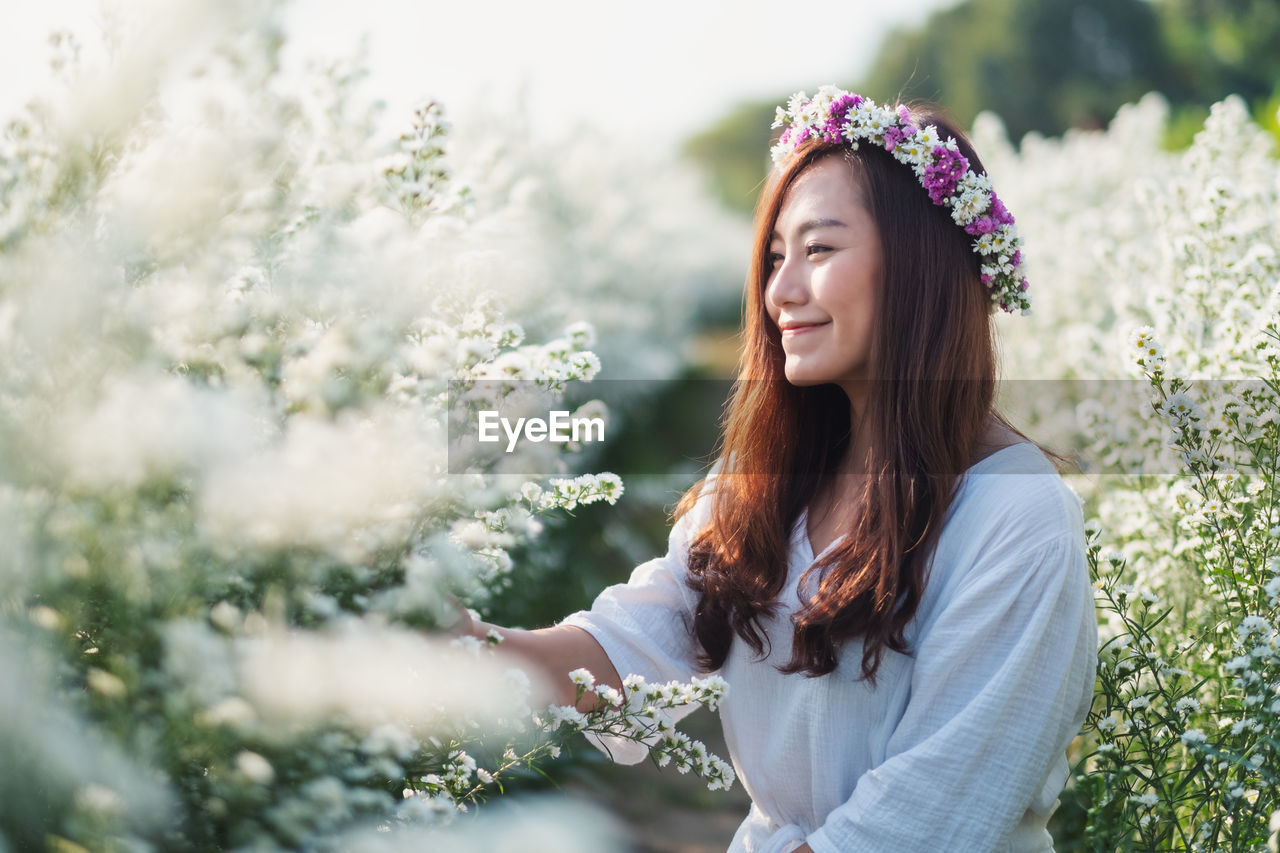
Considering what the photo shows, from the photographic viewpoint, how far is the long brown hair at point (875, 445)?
190cm

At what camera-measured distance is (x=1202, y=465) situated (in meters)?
2.12

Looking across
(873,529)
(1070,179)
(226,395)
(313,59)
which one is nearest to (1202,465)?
(873,529)

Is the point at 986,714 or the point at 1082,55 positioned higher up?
the point at 1082,55

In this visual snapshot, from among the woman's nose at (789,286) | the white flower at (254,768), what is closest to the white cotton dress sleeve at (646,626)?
the woman's nose at (789,286)

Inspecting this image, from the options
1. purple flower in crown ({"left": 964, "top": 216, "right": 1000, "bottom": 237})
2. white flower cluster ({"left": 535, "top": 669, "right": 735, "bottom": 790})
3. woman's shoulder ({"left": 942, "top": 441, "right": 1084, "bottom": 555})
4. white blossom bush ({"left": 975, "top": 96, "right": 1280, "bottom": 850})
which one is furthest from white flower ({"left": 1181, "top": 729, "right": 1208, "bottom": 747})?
purple flower in crown ({"left": 964, "top": 216, "right": 1000, "bottom": 237})

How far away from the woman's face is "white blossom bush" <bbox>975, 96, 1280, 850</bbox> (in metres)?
0.55

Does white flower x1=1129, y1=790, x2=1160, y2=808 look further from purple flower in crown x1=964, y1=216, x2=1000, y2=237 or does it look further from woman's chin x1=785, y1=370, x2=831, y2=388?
purple flower in crown x1=964, y1=216, x2=1000, y2=237

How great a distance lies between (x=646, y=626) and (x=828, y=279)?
77 cm

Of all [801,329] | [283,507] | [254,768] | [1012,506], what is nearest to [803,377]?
[801,329]

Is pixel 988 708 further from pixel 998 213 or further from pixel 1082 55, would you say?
pixel 1082 55

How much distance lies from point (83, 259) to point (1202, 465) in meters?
1.98

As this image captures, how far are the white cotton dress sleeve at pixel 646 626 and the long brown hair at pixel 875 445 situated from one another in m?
0.04

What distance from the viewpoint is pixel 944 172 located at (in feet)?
6.86

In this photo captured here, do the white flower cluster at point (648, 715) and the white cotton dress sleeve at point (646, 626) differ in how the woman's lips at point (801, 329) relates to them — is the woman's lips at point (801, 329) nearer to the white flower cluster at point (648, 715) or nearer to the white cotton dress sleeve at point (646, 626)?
the white cotton dress sleeve at point (646, 626)
